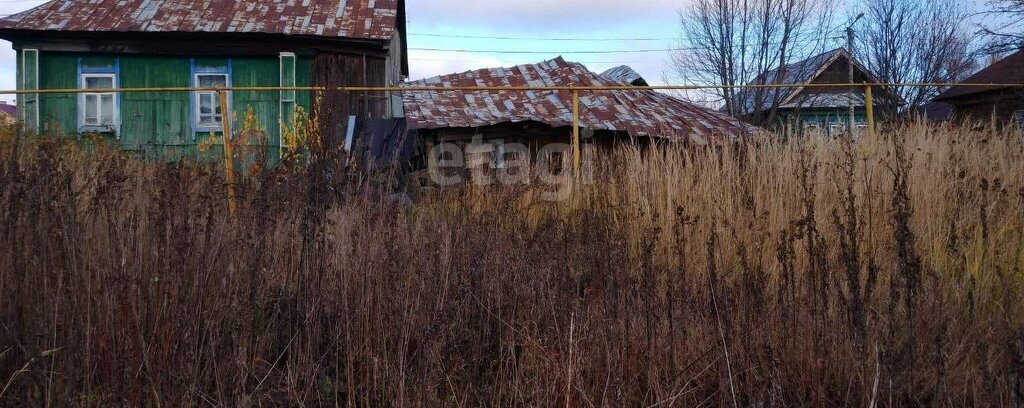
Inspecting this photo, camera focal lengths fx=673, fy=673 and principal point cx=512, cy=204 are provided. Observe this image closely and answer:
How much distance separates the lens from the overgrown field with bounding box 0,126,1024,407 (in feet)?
7.41

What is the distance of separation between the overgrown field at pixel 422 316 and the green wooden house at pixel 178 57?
1068cm

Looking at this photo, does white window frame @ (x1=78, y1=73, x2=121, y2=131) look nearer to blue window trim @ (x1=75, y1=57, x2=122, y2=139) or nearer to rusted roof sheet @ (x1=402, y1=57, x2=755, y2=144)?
blue window trim @ (x1=75, y1=57, x2=122, y2=139)

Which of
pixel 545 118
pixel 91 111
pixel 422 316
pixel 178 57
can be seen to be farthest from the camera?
pixel 178 57

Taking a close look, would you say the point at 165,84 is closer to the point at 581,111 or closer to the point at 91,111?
the point at 91,111

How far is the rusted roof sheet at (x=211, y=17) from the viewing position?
1316 centimetres

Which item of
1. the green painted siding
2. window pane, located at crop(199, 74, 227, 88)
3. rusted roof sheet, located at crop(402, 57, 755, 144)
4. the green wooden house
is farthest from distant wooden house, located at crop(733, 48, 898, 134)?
window pane, located at crop(199, 74, 227, 88)

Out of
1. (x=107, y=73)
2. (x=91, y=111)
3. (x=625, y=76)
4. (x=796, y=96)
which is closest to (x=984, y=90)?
(x=796, y=96)

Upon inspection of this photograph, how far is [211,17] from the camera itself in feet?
45.0

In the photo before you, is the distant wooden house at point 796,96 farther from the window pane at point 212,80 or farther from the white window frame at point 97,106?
the white window frame at point 97,106

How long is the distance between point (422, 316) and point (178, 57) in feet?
43.9

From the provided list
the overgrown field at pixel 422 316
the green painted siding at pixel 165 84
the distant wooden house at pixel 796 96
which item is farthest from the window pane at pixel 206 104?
the distant wooden house at pixel 796 96

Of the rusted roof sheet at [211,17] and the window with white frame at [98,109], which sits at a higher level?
the rusted roof sheet at [211,17]

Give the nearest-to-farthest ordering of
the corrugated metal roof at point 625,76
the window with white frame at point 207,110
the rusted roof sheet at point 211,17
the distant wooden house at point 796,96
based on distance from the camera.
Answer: the rusted roof sheet at point 211,17 → the window with white frame at point 207,110 → the distant wooden house at point 796,96 → the corrugated metal roof at point 625,76

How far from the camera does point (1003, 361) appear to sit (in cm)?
229
